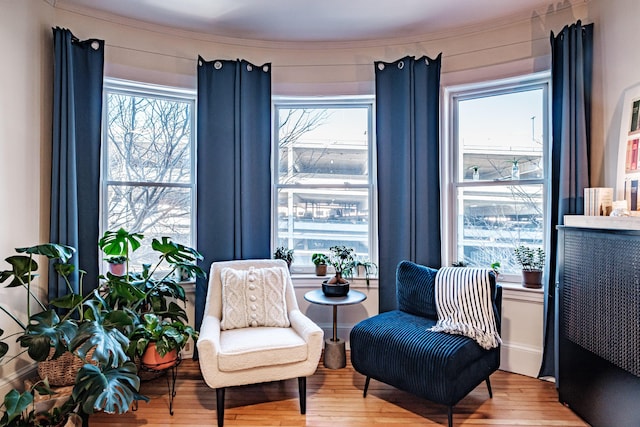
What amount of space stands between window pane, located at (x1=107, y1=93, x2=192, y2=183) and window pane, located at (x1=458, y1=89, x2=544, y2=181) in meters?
2.41

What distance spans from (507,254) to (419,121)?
51.3 inches

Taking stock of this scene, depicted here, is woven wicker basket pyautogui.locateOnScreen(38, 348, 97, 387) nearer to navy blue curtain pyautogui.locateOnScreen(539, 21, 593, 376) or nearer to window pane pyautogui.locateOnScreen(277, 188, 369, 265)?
window pane pyautogui.locateOnScreen(277, 188, 369, 265)

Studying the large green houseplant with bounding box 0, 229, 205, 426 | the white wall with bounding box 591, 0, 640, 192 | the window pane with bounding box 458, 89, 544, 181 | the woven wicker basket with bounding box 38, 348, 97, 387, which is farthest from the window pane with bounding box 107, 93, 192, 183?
the white wall with bounding box 591, 0, 640, 192

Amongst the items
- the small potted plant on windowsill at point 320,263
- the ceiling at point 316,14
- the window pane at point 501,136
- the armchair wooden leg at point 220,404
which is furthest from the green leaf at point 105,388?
the window pane at point 501,136

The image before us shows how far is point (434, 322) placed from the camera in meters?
2.43

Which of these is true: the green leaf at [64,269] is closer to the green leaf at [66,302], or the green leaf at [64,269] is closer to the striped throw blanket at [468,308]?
the green leaf at [66,302]

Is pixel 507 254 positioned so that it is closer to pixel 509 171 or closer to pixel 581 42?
pixel 509 171

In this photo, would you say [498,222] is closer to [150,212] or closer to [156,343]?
[156,343]

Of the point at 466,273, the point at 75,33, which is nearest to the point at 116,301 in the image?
the point at 75,33

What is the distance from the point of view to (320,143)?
3.42 metres

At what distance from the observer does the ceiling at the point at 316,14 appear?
2.67 metres

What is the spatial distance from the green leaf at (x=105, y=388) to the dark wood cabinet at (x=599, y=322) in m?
2.49

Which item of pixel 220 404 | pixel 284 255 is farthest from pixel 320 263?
pixel 220 404

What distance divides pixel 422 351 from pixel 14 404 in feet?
6.61
